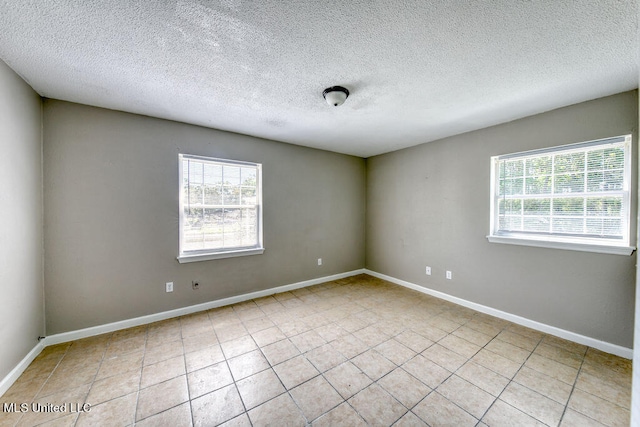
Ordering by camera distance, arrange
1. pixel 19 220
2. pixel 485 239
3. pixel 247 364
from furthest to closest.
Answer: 1. pixel 485 239
2. pixel 247 364
3. pixel 19 220

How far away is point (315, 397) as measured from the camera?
5.60ft

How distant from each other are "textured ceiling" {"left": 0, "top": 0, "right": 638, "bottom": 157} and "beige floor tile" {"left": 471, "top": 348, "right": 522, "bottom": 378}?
247 cm

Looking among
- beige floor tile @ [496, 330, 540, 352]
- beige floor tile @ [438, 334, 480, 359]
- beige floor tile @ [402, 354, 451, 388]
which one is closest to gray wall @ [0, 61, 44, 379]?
beige floor tile @ [402, 354, 451, 388]

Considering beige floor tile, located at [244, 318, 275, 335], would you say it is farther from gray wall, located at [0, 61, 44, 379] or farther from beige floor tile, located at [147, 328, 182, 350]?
gray wall, located at [0, 61, 44, 379]

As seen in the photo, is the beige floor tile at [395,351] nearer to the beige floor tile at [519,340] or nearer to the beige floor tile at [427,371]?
the beige floor tile at [427,371]

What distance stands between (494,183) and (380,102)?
6.41 ft

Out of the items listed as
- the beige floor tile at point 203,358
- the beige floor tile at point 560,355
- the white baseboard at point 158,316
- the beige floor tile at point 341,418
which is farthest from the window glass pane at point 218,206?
the beige floor tile at point 560,355

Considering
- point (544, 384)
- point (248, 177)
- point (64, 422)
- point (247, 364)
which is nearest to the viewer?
point (64, 422)

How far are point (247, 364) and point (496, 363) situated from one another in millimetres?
2222

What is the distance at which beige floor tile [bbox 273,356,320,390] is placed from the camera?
6.10 ft

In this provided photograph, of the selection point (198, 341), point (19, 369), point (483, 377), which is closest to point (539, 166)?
point (483, 377)

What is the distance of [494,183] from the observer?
3070 millimetres

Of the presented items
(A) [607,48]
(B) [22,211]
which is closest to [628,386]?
(A) [607,48]

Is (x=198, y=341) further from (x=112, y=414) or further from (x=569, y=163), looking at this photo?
(x=569, y=163)
